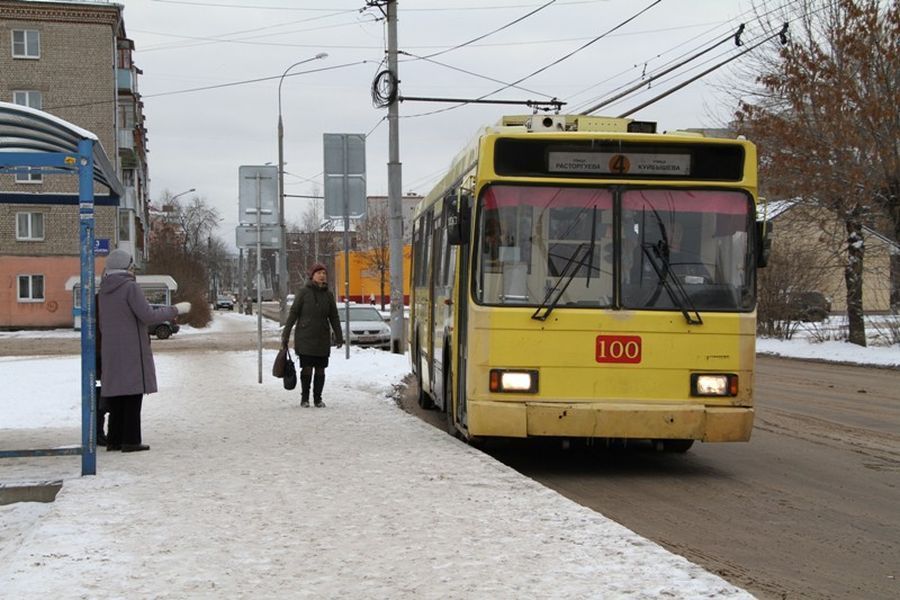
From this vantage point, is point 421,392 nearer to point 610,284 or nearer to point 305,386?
point 305,386

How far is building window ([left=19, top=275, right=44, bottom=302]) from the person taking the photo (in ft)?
172

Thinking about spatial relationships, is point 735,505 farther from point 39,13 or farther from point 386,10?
point 39,13

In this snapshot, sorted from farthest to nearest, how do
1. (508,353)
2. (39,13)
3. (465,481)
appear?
1. (39,13)
2. (508,353)
3. (465,481)

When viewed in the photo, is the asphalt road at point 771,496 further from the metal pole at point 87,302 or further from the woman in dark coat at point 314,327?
the metal pole at point 87,302

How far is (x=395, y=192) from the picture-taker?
84.9 ft

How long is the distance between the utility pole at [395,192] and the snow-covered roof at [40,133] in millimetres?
15620

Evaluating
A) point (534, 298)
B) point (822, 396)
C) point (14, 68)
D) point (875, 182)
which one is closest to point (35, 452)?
point (534, 298)

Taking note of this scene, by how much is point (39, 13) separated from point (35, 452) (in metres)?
49.8

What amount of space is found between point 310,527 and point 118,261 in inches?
171

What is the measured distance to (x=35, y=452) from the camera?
28.1 feet

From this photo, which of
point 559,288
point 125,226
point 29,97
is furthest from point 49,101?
point 559,288

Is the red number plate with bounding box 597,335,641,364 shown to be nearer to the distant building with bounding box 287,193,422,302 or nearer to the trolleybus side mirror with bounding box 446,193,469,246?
the trolleybus side mirror with bounding box 446,193,469,246

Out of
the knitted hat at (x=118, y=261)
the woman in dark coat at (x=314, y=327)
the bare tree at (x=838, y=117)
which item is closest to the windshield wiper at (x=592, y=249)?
the knitted hat at (x=118, y=261)

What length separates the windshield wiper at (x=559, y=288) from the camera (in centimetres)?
923
